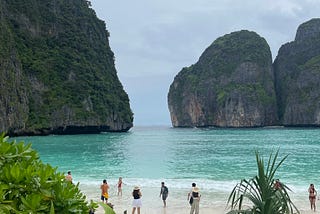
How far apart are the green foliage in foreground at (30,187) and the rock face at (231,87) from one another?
12307 centimetres

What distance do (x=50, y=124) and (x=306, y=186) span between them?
184 ft

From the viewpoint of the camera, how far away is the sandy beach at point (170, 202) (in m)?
12.8

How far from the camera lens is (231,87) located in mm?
129000

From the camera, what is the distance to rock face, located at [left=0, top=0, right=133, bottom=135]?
201 ft

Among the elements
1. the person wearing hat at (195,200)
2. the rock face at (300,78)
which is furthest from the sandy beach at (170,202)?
the rock face at (300,78)

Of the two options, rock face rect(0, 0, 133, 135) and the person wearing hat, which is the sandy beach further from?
rock face rect(0, 0, 133, 135)

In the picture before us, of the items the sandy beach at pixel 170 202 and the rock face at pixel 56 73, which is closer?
the sandy beach at pixel 170 202

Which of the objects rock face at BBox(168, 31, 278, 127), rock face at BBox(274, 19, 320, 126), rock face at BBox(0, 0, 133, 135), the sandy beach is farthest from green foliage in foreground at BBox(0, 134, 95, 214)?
rock face at BBox(168, 31, 278, 127)

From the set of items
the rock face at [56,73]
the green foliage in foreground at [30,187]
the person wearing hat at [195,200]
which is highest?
the rock face at [56,73]

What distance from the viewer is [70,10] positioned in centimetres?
8862

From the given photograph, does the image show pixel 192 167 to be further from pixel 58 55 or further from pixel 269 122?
pixel 269 122

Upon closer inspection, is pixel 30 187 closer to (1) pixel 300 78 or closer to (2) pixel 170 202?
(2) pixel 170 202

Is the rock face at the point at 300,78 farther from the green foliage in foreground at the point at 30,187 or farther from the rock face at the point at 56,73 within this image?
the green foliage in foreground at the point at 30,187

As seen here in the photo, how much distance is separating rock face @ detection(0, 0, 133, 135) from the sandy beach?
42674 mm
